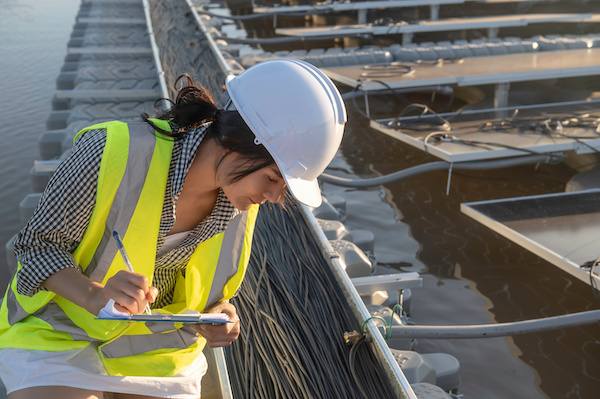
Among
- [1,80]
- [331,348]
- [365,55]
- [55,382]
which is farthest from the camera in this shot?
[1,80]

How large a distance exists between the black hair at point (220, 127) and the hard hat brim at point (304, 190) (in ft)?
0.20

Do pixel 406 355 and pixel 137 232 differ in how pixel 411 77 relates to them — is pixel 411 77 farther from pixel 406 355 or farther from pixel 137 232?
pixel 137 232

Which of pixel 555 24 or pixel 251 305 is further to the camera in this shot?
pixel 555 24

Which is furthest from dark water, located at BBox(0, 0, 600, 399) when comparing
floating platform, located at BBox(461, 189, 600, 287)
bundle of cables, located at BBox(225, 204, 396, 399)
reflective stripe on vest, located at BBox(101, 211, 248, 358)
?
reflective stripe on vest, located at BBox(101, 211, 248, 358)

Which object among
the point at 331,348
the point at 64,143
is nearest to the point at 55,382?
the point at 331,348

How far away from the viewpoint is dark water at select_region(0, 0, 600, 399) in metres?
2.47

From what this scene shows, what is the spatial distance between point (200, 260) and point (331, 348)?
1.94 feet

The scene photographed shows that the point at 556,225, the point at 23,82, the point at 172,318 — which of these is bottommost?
the point at 556,225

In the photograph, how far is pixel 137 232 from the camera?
1224 millimetres

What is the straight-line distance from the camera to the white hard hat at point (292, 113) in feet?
4.10

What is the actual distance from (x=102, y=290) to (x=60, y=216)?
0.51 feet

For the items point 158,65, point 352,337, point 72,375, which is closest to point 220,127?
point 72,375

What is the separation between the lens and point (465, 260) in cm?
324

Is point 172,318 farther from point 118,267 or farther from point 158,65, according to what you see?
point 158,65
